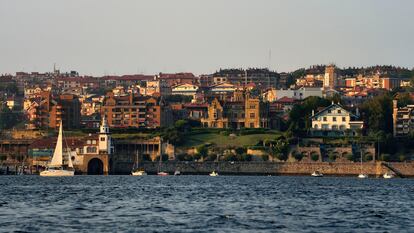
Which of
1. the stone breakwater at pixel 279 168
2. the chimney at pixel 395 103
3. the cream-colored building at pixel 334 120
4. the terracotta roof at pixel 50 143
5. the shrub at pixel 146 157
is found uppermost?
the chimney at pixel 395 103

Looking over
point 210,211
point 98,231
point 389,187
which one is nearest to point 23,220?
point 98,231

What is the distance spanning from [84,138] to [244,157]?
22414 millimetres

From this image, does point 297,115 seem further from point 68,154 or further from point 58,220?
point 58,220

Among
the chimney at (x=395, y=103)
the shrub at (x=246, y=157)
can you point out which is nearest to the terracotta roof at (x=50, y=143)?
the shrub at (x=246, y=157)

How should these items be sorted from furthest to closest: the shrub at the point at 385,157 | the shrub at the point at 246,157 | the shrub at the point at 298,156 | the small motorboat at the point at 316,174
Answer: the shrub at the point at 246,157
the shrub at the point at 298,156
the shrub at the point at 385,157
the small motorboat at the point at 316,174

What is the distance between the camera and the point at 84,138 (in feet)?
563

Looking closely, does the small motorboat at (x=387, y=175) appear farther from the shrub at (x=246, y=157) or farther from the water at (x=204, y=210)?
the water at (x=204, y=210)

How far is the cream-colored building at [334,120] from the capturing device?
190750mm

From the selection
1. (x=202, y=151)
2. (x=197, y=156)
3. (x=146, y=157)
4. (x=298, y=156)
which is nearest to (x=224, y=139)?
(x=202, y=151)

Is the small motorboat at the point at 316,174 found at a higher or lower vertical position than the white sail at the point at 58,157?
lower

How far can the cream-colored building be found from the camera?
19075 centimetres

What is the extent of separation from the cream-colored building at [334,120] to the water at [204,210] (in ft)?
263

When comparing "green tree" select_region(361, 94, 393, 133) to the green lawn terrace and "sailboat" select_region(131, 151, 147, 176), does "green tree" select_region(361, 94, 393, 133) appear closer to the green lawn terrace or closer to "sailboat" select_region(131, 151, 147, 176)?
the green lawn terrace

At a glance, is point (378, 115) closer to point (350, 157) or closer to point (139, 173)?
point (350, 157)
